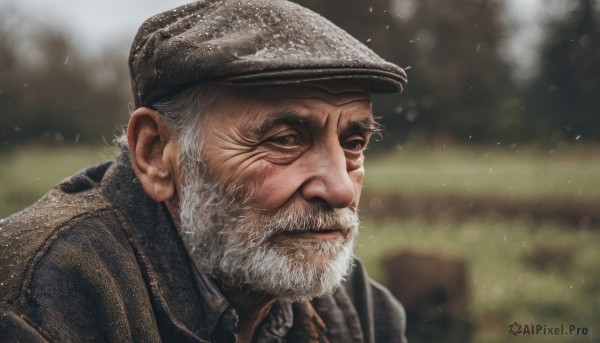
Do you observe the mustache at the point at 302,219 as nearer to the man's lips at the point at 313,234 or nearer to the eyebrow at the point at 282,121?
the man's lips at the point at 313,234

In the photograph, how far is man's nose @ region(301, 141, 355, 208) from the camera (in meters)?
2.56

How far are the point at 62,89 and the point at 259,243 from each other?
71.9ft

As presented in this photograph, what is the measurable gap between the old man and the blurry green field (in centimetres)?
550

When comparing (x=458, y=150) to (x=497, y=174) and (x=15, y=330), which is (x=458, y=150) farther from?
(x=15, y=330)

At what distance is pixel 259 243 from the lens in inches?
104

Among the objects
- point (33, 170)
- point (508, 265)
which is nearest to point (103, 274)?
point (508, 265)

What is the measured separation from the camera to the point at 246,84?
2.51 m

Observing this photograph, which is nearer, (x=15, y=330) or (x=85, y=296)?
(x=15, y=330)

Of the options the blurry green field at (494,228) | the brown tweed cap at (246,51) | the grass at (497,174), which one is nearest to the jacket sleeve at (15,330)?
the brown tweed cap at (246,51)

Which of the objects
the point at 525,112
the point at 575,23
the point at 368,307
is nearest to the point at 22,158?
the point at 525,112

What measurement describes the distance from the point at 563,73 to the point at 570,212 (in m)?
5.75

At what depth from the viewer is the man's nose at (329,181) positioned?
2.56 meters

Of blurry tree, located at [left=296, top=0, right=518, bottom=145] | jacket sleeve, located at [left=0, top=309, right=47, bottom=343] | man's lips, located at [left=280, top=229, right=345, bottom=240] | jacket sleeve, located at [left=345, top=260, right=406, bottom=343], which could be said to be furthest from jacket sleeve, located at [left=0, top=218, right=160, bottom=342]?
blurry tree, located at [left=296, top=0, right=518, bottom=145]

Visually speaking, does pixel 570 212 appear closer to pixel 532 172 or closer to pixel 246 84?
pixel 532 172
